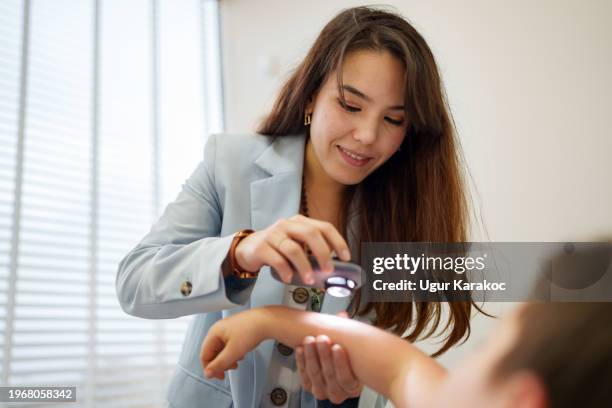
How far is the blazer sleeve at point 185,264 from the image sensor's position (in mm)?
850

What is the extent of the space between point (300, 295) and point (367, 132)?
35cm

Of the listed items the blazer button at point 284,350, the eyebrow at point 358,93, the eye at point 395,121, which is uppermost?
the eyebrow at point 358,93

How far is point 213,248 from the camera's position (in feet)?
2.83

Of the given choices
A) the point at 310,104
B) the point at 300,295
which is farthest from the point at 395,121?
the point at 300,295

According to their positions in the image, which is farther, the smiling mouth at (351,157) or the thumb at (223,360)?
the smiling mouth at (351,157)

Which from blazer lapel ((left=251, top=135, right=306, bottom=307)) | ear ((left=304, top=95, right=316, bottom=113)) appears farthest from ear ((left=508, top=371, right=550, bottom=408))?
ear ((left=304, top=95, right=316, bottom=113))

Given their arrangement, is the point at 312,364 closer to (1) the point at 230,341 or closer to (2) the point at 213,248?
(1) the point at 230,341

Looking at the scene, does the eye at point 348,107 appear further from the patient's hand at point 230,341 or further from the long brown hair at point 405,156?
the patient's hand at point 230,341

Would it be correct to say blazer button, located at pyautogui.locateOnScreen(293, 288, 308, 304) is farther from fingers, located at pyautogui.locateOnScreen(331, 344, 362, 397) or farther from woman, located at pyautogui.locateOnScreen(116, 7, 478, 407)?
fingers, located at pyautogui.locateOnScreen(331, 344, 362, 397)

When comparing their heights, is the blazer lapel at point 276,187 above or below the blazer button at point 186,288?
above

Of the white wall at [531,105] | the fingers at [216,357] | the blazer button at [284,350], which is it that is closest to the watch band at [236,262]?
the fingers at [216,357]

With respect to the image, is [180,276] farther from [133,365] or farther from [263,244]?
[133,365]

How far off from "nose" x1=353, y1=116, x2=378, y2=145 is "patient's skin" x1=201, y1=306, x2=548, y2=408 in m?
0.44

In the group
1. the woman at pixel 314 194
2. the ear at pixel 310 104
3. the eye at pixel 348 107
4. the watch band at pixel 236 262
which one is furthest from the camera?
the ear at pixel 310 104
